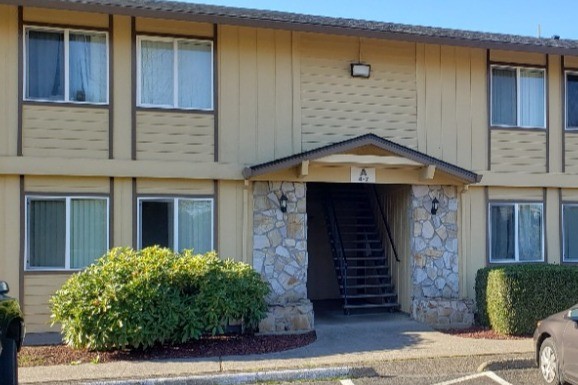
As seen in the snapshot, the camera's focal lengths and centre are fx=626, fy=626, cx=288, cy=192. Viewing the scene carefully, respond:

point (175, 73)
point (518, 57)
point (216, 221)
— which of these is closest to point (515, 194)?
point (518, 57)

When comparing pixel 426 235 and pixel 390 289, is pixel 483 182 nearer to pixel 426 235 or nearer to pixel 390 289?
pixel 426 235

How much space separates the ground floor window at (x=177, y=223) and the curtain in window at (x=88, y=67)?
2.00 meters

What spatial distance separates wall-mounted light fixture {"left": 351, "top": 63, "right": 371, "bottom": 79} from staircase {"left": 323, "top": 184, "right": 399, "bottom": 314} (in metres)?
3.18

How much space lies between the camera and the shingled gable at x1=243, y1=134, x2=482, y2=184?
10836 millimetres

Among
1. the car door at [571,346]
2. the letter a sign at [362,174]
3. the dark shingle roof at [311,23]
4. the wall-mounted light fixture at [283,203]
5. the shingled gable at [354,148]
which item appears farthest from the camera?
the letter a sign at [362,174]

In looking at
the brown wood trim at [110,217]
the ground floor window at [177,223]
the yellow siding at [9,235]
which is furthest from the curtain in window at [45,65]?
the ground floor window at [177,223]

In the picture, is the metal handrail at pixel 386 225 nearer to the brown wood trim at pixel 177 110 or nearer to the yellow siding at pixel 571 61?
the brown wood trim at pixel 177 110

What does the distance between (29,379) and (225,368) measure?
2463 millimetres

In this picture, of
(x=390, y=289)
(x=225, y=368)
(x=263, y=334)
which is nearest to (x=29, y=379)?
(x=225, y=368)

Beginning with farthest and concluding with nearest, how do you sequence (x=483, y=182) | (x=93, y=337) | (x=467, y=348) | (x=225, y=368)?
(x=483, y=182), (x=467, y=348), (x=93, y=337), (x=225, y=368)

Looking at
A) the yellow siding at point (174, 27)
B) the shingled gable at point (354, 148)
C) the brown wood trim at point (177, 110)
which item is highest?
the yellow siding at point (174, 27)

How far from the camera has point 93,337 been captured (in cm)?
905

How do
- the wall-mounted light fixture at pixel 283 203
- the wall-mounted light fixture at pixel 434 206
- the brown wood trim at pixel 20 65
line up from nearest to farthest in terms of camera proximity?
the brown wood trim at pixel 20 65
the wall-mounted light fixture at pixel 283 203
the wall-mounted light fixture at pixel 434 206

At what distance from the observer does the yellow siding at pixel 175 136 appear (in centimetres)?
1085
